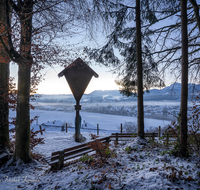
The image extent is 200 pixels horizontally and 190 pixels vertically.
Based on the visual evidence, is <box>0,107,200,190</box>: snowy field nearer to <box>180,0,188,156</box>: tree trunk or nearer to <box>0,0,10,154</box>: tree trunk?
<box>180,0,188,156</box>: tree trunk

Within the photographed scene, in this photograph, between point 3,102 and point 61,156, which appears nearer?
point 61,156

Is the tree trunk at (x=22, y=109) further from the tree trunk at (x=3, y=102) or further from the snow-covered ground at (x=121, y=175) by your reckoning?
the tree trunk at (x=3, y=102)

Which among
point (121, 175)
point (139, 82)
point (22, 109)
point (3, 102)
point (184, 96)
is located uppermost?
point (139, 82)

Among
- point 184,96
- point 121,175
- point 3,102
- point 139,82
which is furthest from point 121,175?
point 3,102

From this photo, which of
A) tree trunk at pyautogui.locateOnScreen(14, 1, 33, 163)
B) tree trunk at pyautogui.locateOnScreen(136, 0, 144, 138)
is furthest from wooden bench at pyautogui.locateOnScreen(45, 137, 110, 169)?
tree trunk at pyautogui.locateOnScreen(136, 0, 144, 138)

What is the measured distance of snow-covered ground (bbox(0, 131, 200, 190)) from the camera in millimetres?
3115

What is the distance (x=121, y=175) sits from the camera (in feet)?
12.0

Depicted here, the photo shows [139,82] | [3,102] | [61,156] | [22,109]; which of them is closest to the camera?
[61,156]

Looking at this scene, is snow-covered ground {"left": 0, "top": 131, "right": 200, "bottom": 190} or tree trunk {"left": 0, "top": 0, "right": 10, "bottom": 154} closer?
snow-covered ground {"left": 0, "top": 131, "right": 200, "bottom": 190}

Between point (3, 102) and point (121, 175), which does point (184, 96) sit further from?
point (3, 102)

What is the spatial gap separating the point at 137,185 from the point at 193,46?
732cm

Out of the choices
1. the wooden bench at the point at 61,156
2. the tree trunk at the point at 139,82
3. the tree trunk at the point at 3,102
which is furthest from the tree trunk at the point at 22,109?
the tree trunk at the point at 139,82

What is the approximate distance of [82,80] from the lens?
9836mm

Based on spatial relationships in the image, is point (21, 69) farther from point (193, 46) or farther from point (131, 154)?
point (193, 46)
